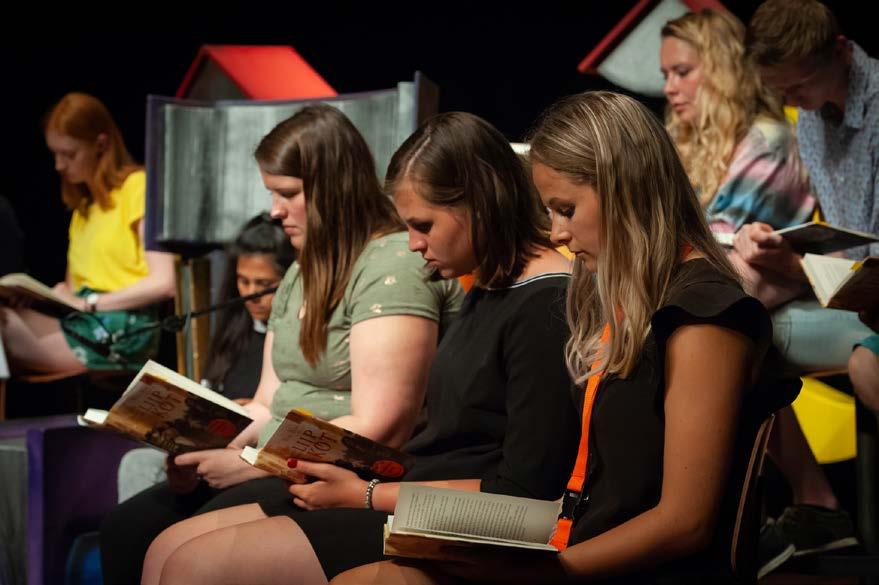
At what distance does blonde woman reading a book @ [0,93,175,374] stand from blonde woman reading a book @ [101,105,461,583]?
4.34 ft

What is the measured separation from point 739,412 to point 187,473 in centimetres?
124

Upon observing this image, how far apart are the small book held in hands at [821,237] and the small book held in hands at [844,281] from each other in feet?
0.21

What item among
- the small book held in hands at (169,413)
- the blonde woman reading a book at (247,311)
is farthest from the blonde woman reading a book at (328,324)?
the blonde woman reading a book at (247,311)

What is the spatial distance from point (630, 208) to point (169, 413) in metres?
0.96

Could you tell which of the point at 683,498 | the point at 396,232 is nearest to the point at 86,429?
the point at 396,232

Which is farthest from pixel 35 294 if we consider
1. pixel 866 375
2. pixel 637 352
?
pixel 637 352

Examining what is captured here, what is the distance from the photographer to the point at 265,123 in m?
3.22

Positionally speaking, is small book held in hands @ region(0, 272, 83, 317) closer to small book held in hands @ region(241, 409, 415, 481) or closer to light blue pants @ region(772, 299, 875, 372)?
small book held in hands @ region(241, 409, 415, 481)

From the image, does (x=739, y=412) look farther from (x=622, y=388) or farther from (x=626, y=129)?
(x=626, y=129)

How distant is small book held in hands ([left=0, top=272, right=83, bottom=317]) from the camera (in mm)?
3422

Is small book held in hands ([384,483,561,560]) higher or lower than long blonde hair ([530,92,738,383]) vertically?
lower

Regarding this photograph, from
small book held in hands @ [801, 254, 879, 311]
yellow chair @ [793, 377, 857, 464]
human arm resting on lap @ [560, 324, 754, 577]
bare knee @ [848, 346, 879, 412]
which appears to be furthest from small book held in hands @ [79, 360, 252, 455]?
yellow chair @ [793, 377, 857, 464]

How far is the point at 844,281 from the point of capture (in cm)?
192

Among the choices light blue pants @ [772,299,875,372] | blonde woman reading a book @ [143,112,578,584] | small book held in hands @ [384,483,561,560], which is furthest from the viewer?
light blue pants @ [772,299,875,372]
